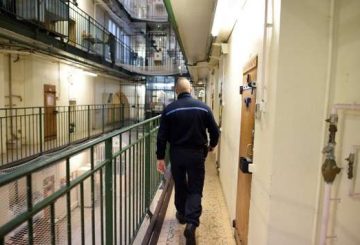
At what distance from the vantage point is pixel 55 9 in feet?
25.6

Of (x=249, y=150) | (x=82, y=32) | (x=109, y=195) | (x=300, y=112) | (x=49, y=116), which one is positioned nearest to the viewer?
(x=300, y=112)

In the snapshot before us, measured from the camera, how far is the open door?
234 cm

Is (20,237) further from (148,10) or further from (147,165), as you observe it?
(148,10)

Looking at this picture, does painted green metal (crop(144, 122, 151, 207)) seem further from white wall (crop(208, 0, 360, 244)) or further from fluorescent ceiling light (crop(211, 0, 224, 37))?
white wall (crop(208, 0, 360, 244))

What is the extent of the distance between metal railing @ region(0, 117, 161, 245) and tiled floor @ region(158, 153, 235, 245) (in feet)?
1.20

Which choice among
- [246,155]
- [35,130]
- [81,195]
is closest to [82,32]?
[35,130]

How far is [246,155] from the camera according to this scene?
2537 millimetres

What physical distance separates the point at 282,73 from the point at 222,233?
2.18 m

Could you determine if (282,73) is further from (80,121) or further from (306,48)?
(80,121)

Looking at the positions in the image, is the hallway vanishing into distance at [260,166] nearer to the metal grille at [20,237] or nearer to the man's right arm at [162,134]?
the metal grille at [20,237]

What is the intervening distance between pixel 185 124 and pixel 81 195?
5.11ft

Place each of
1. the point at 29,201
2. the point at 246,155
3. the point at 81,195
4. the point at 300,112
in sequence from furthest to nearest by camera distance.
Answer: the point at 246,155, the point at 300,112, the point at 81,195, the point at 29,201

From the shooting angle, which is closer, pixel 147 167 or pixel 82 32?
pixel 147 167

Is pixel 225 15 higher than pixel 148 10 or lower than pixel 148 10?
lower
